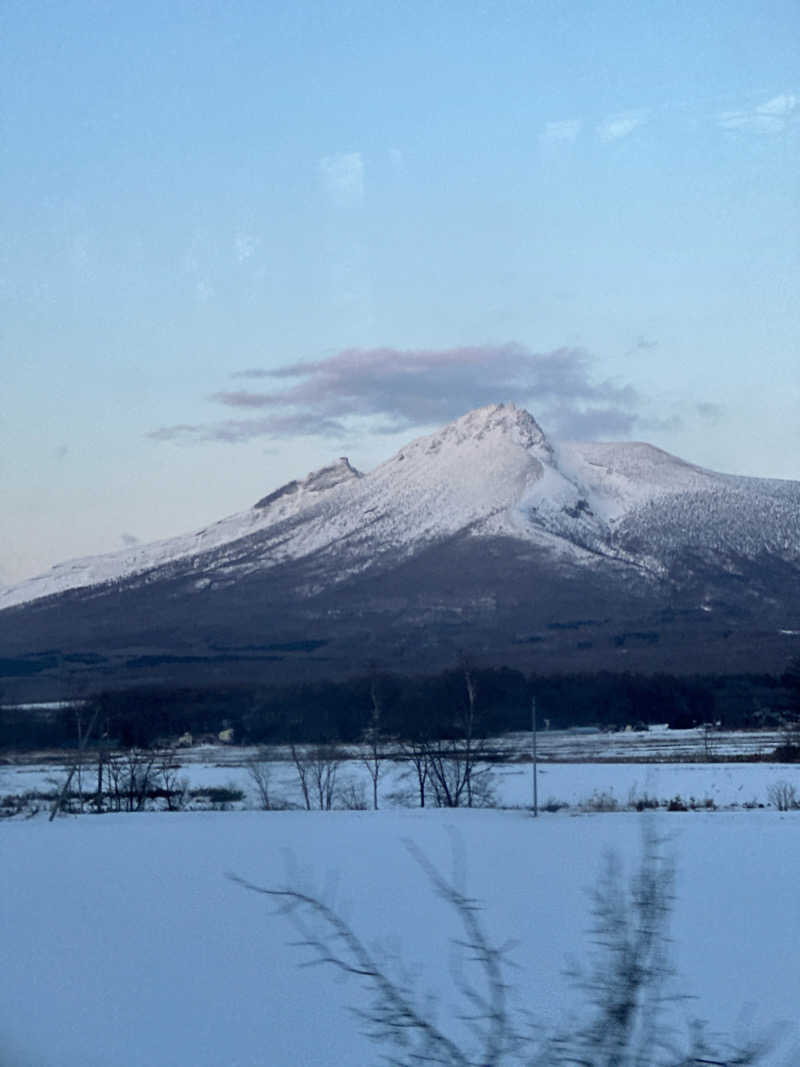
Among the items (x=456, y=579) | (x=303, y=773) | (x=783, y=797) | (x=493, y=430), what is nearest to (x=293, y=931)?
(x=783, y=797)

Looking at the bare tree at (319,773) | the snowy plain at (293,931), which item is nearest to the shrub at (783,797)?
the snowy plain at (293,931)

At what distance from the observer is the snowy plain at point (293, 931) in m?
6.42

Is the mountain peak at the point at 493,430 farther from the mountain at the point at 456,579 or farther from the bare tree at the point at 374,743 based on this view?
the bare tree at the point at 374,743

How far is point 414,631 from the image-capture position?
244ft

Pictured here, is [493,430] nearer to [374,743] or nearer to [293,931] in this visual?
[374,743]

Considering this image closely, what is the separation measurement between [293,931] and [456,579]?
3177 inches

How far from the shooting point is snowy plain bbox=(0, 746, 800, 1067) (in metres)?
6.42

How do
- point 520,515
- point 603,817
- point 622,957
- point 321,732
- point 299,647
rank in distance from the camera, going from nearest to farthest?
point 622,957
point 603,817
point 321,732
point 299,647
point 520,515

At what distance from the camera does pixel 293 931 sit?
29.6 feet

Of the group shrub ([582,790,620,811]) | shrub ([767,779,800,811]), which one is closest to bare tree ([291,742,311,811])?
shrub ([582,790,620,811])

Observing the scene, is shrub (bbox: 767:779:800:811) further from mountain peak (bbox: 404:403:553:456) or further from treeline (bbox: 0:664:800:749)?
mountain peak (bbox: 404:403:553:456)

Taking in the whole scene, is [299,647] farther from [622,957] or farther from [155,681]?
[622,957]

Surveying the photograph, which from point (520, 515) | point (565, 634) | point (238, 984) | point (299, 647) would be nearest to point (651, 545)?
point (520, 515)

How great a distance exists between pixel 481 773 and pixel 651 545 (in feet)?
268
